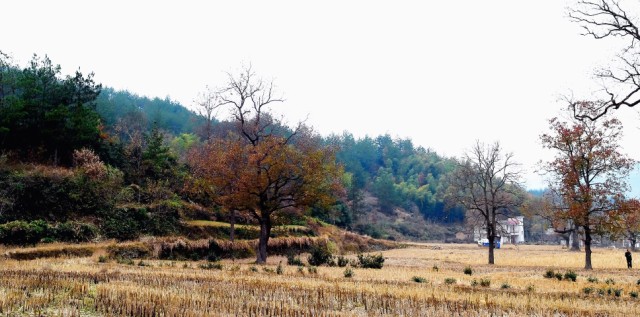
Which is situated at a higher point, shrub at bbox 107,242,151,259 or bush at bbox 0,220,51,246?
bush at bbox 0,220,51,246

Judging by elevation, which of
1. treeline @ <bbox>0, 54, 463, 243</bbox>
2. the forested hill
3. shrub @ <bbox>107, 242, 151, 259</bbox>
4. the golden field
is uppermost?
the forested hill

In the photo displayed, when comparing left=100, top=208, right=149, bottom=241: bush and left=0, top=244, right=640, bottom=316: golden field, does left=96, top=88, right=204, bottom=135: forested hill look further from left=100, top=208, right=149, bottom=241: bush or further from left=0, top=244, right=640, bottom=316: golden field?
left=0, top=244, right=640, bottom=316: golden field

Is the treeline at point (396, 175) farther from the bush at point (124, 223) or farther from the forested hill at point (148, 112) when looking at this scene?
the bush at point (124, 223)

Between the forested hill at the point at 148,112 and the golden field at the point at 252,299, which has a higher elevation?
the forested hill at the point at 148,112

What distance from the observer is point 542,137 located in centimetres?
3481

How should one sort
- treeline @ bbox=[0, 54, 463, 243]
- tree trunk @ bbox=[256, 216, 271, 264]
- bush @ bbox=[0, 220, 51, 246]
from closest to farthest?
bush @ bbox=[0, 220, 51, 246]
treeline @ bbox=[0, 54, 463, 243]
tree trunk @ bbox=[256, 216, 271, 264]

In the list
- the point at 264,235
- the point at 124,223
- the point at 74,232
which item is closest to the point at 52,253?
the point at 74,232

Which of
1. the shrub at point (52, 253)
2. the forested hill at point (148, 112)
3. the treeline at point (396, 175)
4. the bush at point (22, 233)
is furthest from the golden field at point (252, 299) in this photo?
the treeline at point (396, 175)

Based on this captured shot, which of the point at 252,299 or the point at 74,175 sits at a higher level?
the point at 74,175

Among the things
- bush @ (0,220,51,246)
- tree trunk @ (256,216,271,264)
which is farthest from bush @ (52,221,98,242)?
tree trunk @ (256,216,271,264)

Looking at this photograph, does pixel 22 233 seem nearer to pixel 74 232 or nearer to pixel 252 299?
pixel 74 232

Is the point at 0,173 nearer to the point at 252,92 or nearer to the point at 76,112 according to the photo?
the point at 76,112

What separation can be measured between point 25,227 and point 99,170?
30.4 feet

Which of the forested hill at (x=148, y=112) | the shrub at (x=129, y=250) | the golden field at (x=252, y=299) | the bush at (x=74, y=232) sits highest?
the forested hill at (x=148, y=112)
